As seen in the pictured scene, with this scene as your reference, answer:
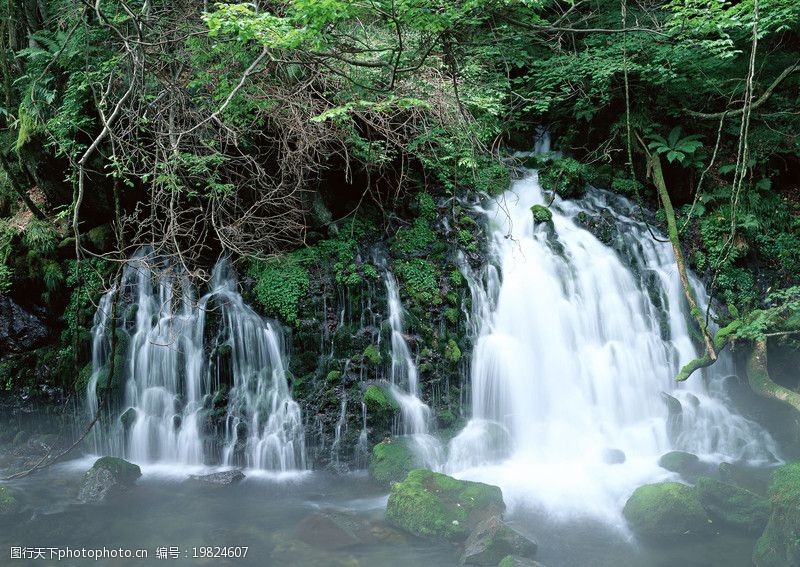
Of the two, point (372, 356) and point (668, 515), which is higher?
point (372, 356)

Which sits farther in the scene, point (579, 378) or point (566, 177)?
point (566, 177)

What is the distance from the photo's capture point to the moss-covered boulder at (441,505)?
19.2ft

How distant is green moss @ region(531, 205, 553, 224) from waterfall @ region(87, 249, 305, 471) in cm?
479

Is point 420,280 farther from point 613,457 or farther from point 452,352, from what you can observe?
point 613,457

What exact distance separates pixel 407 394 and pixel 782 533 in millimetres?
4373

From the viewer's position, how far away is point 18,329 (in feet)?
28.8

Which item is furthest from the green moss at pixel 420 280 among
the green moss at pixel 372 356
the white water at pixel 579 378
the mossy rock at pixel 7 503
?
the mossy rock at pixel 7 503

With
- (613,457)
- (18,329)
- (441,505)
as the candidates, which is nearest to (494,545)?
(441,505)

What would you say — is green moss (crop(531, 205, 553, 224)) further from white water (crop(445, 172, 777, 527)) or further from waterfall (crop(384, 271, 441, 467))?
waterfall (crop(384, 271, 441, 467))

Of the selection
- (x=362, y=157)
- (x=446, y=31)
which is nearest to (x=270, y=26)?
(x=446, y=31)

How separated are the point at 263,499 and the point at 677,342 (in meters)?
6.34

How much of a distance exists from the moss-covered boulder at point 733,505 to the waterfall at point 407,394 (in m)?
3.01

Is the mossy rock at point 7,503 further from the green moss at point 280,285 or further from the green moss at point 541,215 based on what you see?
the green moss at point 541,215

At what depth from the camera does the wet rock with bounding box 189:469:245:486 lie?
711 centimetres
